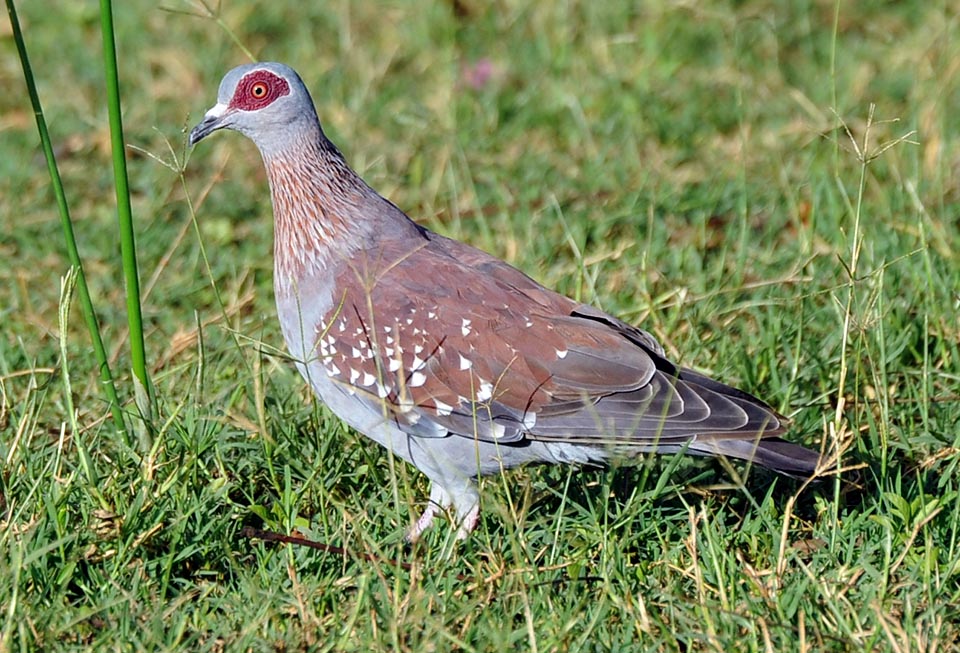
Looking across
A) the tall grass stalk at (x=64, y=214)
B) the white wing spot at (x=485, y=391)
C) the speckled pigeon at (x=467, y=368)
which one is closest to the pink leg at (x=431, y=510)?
the speckled pigeon at (x=467, y=368)

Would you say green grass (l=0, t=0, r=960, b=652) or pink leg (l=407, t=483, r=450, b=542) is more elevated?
green grass (l=0, t=0, r=960, b=652)

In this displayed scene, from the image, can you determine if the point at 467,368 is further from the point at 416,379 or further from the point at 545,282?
the point at 545,282

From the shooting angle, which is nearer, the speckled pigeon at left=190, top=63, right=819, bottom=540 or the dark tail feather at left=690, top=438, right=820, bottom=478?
the dark tail feather at left=690, top=438, right=820, bottom=478

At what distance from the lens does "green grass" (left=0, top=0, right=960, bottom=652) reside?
3439 millimetres

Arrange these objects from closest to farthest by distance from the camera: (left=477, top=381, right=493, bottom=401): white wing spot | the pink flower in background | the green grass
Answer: the green grass < (left=477, top=381, right=493, bottom=401): white wing spot < the pink flower in background

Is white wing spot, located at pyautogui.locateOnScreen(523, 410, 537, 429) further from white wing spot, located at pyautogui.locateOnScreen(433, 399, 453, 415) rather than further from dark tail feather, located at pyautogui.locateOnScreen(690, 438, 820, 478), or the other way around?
dark tail feather, located at pyautogui.locateOnScreen(690, 438, 820, 478)

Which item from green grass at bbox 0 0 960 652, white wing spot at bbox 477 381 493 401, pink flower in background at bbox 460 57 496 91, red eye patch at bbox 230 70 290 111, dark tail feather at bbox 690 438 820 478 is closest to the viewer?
green grass at bbox 0 0 960 652

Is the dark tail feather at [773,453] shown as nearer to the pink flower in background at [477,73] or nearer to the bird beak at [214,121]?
the bird beak at [214,121]

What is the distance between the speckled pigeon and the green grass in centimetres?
17

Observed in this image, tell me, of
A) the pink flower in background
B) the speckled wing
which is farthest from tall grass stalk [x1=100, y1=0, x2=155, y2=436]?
the pink flower in background

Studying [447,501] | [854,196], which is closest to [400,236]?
[447,501]

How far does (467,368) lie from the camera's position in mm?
3900

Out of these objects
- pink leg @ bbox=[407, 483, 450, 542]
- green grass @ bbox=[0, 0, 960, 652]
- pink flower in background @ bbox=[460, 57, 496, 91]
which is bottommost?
pink leg @ bbox=[407, 483, 450, 542]

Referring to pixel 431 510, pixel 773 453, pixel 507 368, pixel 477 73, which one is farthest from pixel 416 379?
pixel 477 73
